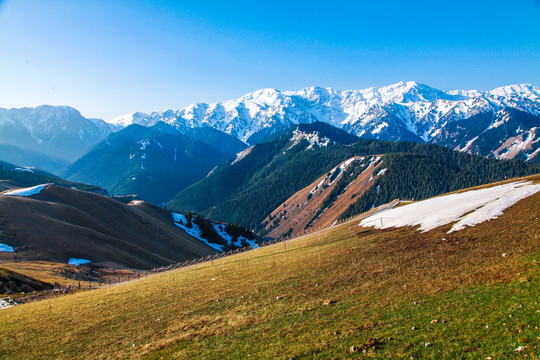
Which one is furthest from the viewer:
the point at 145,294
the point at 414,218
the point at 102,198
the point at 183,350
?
the point at 102,198

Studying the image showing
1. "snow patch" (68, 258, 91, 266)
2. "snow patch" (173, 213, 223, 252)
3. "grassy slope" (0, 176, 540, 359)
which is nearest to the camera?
"grassy slope" (0, 176, 540, 359)

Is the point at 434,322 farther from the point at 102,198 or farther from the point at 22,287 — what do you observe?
the point at 102,198

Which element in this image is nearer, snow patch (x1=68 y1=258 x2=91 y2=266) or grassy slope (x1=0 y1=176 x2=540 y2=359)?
grassy slope (x1=0 y1=176 x2=540 y2=359)

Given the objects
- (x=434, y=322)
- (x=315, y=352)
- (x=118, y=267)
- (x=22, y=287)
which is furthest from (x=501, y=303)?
(x=118, y=267)

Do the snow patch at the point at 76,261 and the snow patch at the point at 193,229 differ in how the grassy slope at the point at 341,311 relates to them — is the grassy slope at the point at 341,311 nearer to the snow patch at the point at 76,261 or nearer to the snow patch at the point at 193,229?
the snow patch at the point at 76,261

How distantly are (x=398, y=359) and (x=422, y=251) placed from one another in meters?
19.3

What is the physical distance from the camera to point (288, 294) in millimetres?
25141

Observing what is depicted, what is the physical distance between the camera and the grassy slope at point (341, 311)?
14344 mm

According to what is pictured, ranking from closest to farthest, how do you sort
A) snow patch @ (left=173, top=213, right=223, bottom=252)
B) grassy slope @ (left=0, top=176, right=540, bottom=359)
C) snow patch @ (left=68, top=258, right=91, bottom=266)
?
1. grassy slope @ (left=0, top=176, right=540, bottom=359)
2. snow patch @ (left=68, top=258, right=91, bottom=266)
3. snow patch @ (left=173, top=213, right=223, bottom=252)

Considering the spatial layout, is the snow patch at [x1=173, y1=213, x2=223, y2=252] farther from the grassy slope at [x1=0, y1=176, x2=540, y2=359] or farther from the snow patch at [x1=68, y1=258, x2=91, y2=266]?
the grassy slope at [x1=0, y1=176, x2=540, y2=359]

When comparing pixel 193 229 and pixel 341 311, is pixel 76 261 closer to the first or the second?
pixel 341 311

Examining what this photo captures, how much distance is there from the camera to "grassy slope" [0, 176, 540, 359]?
47.1ft

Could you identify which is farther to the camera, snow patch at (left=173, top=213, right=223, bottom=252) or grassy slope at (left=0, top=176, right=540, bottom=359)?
snow patch at (left=173, top=213, right=223, bottom=252)

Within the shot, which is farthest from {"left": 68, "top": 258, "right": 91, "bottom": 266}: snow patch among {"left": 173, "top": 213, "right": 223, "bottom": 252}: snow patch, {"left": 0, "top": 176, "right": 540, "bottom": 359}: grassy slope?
{"left": 173, "top": 213, "right": 223, "bottom": 252}: snow patch
